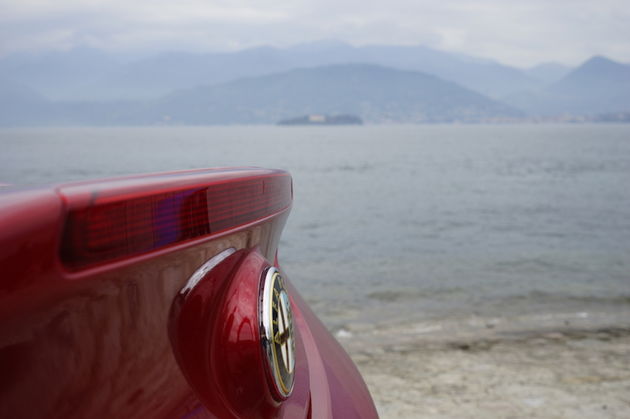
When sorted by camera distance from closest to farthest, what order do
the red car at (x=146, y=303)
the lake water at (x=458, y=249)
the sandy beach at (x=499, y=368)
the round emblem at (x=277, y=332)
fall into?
1. the red car at (x=146, y=303)
2. the round emblem at (x=277, y=332)
3. the sandy beach at (x=499, y=368)
4. the lake water at (x=458, y=249)

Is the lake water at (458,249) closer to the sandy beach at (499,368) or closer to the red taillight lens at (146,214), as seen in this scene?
the sandy beach at (499,368)

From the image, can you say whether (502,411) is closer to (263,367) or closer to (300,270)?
(263,367)

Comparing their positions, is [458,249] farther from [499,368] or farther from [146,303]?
[146,303]

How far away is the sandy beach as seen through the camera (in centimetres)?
327

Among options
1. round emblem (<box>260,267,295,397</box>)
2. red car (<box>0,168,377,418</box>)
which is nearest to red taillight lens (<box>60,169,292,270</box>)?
red car (<box>0,168,377,418</box>)

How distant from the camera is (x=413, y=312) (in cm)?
661

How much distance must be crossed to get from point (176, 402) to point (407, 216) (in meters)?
16.2

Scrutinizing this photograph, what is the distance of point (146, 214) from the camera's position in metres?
0.73

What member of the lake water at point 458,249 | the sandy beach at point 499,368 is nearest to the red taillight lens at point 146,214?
the sandy beach at point 499,368

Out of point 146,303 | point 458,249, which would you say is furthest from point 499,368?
point 458,249

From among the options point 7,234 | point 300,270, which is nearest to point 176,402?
point 7,234

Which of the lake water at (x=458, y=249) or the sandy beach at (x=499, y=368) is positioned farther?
the lake water at (x=458, y=249)

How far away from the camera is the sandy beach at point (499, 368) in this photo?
3.27 m

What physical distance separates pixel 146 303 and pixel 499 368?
361cm
